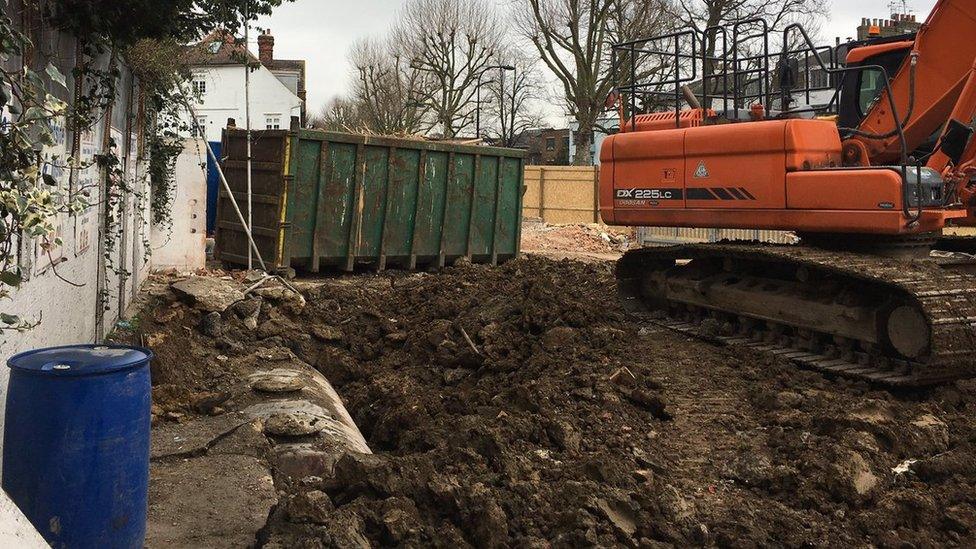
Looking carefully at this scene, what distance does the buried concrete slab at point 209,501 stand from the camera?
4.37 meters

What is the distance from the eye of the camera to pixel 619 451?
564 cm

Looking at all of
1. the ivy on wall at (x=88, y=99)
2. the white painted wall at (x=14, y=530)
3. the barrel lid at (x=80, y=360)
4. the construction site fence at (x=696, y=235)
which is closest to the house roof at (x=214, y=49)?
the ivy on wall at (x=88, y=99)

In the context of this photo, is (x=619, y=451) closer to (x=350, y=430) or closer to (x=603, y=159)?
(x=350, y=430)

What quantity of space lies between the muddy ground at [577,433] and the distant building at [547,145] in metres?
52.9

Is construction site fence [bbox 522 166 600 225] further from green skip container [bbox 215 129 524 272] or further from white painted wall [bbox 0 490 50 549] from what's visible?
white painted wall [bbox 0 490 50 549]

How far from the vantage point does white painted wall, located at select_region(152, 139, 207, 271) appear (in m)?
11.5

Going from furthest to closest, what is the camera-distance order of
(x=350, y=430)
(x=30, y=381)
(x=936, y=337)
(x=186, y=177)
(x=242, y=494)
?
(x=186, y=177) → (x=350, y=430) → (x=936, y=337) → (x=242, y=494) → (x=30, y=381)

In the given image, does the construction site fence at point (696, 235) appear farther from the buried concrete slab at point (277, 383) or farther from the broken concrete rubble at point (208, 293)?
the buried concrete slab at point (277, 383)

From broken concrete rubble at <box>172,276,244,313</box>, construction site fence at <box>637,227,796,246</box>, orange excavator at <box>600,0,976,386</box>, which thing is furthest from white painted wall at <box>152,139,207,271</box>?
construction site fence at <box>637,227,796,246</box>

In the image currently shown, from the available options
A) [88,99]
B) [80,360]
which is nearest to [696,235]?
[88,99]

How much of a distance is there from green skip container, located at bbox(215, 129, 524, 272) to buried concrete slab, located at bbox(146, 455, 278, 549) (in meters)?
6.36

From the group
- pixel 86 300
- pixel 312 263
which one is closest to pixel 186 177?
pixel 312 263

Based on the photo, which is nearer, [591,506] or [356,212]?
[591,506]

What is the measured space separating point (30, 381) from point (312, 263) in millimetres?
8312
